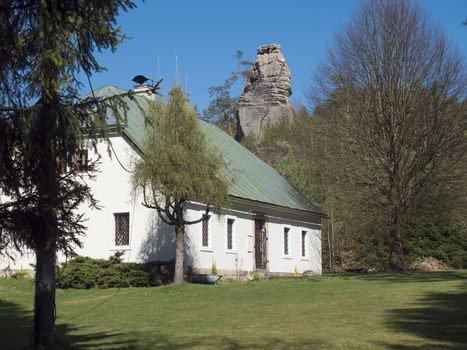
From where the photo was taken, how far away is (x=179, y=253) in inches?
895

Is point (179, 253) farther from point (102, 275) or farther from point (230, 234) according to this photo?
point (230, 234)

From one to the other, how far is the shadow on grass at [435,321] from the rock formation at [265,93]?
179 feet

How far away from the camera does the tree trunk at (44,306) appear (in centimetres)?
1039

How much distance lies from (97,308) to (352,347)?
9179mm

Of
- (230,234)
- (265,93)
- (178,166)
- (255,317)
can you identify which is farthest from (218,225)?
(265,93)

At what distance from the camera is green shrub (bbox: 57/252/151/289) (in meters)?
22.9

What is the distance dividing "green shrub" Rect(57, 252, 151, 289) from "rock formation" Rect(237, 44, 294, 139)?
46905mm

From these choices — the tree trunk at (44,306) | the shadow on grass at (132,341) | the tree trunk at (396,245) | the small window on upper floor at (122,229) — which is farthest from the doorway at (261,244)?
the tree trunk at (44,306)

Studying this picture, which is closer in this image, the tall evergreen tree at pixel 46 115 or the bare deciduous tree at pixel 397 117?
the tall evergreen tree at pixel 46 115

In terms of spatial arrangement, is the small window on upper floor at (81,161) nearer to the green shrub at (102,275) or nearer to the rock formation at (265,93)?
the green shrub at (102,275)

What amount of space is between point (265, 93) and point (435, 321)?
6177cm

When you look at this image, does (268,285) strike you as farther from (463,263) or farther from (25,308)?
(463,263)

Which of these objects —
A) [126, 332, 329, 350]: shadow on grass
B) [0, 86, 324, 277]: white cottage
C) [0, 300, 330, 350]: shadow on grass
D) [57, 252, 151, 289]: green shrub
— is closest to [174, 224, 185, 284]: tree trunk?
[57, 252, 151, 289]: green shrub

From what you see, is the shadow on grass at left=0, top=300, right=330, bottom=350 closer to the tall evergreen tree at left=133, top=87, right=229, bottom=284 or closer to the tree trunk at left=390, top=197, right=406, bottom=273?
the tall evergreen tree at left=133, top=87, right=229, bottom=284
